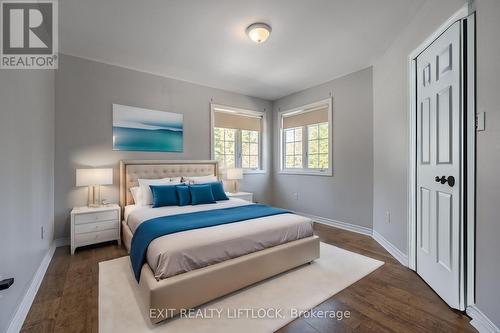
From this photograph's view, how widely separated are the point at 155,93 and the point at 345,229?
4.07 meters

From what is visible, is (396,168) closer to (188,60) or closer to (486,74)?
(486,74)

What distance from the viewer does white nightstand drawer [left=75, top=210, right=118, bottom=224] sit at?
9.57ft

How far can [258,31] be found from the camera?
2.49m

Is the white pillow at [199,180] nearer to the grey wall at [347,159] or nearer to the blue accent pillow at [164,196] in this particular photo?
the blue accent pillow at [164,196]

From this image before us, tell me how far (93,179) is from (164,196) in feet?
3.21

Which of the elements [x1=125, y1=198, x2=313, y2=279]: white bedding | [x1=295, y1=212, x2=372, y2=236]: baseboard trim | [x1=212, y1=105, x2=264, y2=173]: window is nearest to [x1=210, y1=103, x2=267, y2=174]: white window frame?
[x1=212, y1=105, x2=264, y2=173]: window

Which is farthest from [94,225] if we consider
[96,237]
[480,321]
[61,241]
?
[480,321]

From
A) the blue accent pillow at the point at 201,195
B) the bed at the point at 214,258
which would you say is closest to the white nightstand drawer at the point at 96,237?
the bed at the point at 214,258

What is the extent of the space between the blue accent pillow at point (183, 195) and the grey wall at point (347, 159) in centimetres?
251

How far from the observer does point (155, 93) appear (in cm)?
388

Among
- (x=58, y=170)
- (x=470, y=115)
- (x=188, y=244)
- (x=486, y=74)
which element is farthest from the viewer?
(x=58, y=170)

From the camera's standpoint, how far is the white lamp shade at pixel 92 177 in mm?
2996

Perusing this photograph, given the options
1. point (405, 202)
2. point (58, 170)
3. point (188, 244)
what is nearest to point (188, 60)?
point (58, 170)

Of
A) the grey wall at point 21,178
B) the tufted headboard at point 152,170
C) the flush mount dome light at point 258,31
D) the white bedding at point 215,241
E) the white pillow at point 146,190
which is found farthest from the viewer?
the tufted headboard at point 152,170
